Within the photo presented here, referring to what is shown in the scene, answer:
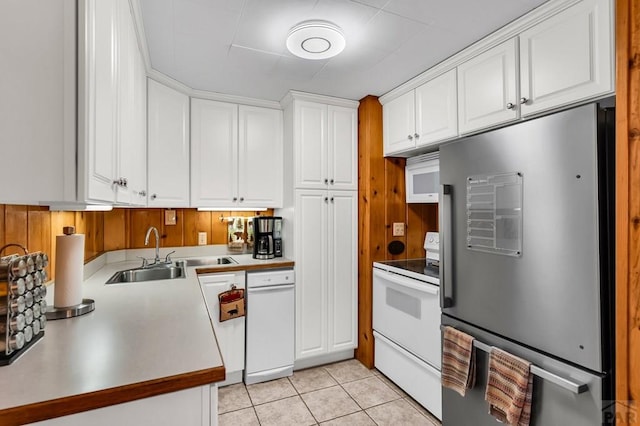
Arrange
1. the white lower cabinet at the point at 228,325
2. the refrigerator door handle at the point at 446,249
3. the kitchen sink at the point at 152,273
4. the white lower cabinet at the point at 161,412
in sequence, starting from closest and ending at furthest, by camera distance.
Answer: the white lower cabinet at the point at 161,412, the refrigerator door handle at the point at 446,249, the kitchen sink at the point at 152,273, the white lower cabinet at the point at 228,325

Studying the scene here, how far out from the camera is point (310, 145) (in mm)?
2709

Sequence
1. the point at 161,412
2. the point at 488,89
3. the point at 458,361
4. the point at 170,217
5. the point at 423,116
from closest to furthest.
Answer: the point at 161,412 < the point at 458,361 < the point at 488,89 < the point at 423,116 < the point at 170,217

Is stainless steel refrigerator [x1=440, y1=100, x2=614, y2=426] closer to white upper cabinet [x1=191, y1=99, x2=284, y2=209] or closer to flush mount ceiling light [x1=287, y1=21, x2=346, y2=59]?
flush mount ceiling light [x1=287, y1=21, x2=346, y2=59]

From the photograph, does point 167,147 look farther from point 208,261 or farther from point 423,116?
point 423,116

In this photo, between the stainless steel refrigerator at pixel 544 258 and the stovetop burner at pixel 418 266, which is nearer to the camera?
the stainless steel refrigerator at pixel 544 258

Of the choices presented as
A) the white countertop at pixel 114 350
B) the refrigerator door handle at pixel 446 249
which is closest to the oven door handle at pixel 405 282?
the refrigerator door handle at pixel 446 249

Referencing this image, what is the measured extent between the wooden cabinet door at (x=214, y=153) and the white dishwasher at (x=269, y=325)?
2.41 feet

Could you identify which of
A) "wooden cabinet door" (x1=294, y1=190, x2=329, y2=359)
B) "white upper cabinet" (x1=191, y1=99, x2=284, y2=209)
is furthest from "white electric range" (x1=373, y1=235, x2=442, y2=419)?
"white upper cabinet" (x1=191, y1=99, x2=284, y2=209)

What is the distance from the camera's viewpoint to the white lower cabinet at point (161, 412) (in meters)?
0.78

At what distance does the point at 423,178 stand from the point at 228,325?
6.24 feet

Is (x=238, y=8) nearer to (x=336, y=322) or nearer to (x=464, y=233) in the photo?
(x=464, y=233)

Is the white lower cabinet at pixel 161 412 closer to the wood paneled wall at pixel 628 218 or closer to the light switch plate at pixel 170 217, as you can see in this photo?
the wood paneled wall at pixel 628 218

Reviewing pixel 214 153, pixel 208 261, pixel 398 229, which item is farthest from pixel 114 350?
pixel 398 229

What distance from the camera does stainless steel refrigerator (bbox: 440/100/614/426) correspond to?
1193mm
